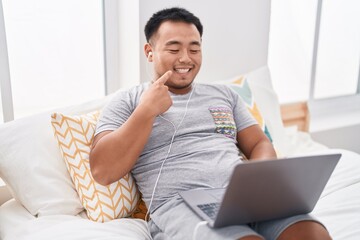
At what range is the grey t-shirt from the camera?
115 centimetres

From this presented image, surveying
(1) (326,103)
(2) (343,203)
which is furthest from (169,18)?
(1) (326,103)

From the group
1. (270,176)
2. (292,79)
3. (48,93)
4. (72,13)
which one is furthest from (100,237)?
(292,79)

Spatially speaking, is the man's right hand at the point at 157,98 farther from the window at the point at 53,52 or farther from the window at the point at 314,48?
the window at the point at 314,48

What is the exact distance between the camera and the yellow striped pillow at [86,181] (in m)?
1.20

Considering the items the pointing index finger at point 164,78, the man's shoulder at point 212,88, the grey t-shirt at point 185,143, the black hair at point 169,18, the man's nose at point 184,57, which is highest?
the black hair at point 169,18

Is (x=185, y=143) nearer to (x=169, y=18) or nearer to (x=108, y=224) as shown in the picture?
(x=108, y=224)

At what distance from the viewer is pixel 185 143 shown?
48.4 inches

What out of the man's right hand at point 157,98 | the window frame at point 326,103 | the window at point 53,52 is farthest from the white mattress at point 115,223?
the window frame at point 326,103

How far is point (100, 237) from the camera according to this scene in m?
1.03

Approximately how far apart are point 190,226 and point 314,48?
1.94 metres

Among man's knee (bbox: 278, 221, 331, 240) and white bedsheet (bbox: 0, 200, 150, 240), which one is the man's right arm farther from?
man's knee (bbox: 278, 221, 331, 240)

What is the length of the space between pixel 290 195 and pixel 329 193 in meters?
0.54

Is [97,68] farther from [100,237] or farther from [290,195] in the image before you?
[290,195]

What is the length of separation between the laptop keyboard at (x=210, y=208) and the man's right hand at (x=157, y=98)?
1.05 ft
